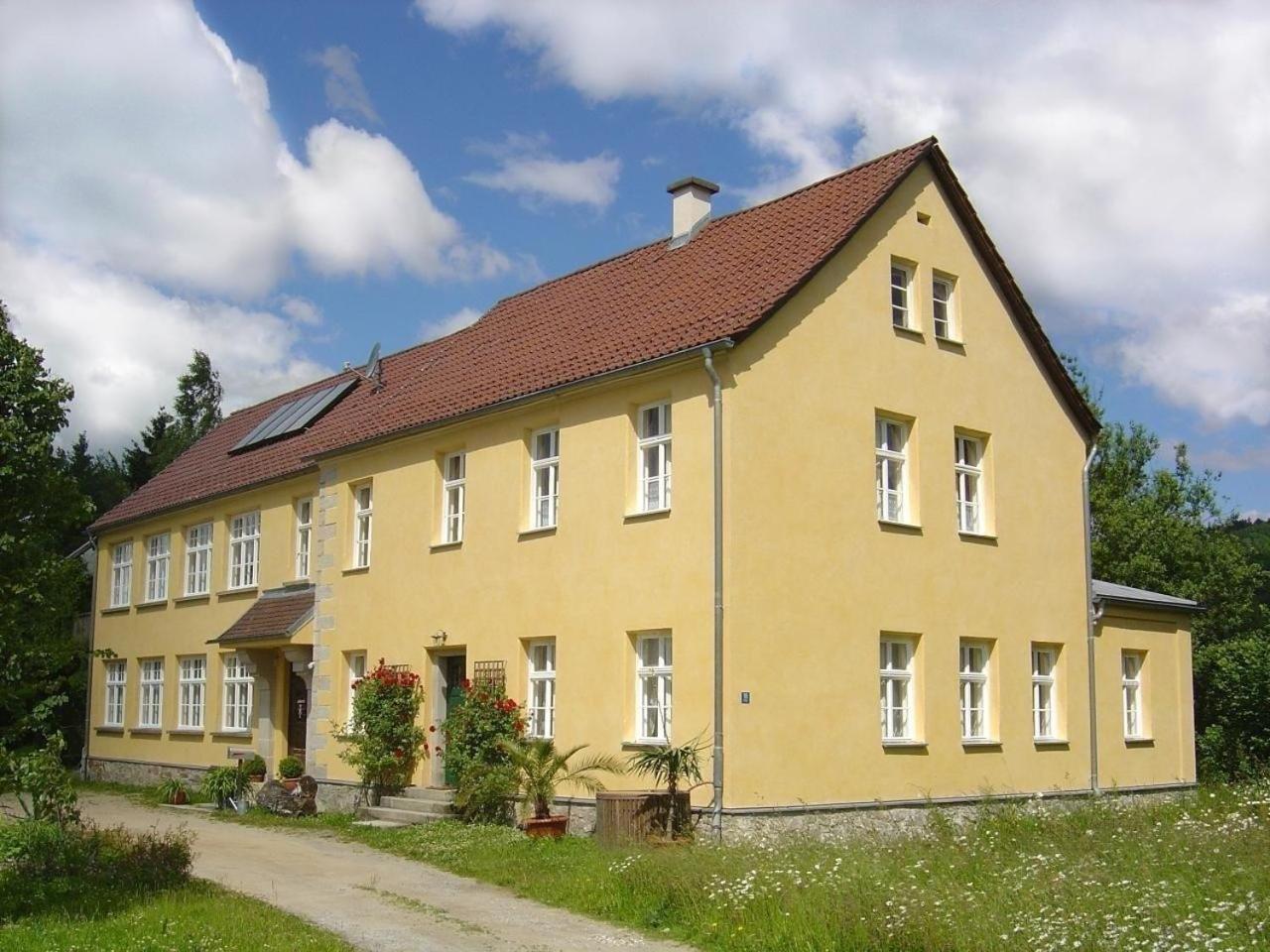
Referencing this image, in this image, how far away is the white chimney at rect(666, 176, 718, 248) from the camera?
75.0 feet

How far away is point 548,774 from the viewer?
1817cm

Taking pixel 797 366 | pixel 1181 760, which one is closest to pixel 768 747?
pixel 797 366

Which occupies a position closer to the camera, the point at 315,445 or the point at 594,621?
the point at 594,621

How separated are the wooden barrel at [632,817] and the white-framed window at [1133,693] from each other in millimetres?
10508

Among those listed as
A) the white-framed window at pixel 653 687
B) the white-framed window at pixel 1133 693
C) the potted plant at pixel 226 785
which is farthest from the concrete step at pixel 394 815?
the white-framed window at pixel 1133 693

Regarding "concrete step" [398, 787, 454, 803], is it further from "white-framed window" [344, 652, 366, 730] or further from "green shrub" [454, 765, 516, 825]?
"white-framed window" [344, 652, 366, 730]

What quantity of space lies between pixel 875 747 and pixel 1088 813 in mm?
2973

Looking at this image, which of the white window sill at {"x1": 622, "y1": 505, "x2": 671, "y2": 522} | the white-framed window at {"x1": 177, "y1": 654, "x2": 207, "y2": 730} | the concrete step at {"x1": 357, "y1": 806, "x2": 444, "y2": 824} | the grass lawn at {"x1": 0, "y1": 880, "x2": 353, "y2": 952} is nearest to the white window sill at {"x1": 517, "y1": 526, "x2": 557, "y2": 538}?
the white window sill at {"x1": 622, "y1": 505, "x2": 671, "y2": 522}

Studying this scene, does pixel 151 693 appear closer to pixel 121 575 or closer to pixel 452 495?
pixel 121 575

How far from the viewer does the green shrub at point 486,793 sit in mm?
18891

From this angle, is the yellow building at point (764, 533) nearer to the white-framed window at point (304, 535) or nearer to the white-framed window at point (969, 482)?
the white-framed window at point (969, 482)

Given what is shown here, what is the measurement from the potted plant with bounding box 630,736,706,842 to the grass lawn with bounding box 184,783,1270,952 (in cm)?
92

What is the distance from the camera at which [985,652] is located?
20.6 m

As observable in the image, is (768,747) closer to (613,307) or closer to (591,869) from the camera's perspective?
(591,869)
